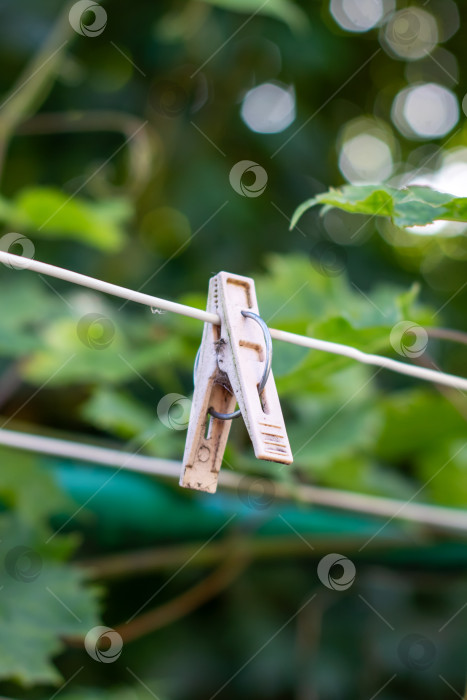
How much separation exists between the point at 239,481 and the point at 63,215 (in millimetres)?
391

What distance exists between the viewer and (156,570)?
109 centimetres

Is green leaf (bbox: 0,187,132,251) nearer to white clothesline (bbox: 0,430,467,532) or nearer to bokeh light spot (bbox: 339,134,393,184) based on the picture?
white clothesline (bbox: 0,430,467,532)

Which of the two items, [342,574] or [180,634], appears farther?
[180,634]

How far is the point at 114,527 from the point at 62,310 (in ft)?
1.16

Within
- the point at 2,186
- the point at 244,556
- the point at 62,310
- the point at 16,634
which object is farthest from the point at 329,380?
the point at 2,186

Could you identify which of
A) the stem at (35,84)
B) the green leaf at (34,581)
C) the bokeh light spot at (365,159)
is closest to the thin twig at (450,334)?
the green leaf at (34,581)

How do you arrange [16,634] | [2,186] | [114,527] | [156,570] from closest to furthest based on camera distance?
[16,634], [114,527], [156,570], [2,186]

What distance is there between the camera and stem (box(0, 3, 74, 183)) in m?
1.15

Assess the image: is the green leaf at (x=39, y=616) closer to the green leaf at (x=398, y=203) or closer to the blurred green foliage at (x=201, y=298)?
the blurred green foliage at (x=201, y=298)

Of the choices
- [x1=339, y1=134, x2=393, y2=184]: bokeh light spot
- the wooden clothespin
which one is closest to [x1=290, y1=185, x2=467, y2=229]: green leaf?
the wooden clothespin

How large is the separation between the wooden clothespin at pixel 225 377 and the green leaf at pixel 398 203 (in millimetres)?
76

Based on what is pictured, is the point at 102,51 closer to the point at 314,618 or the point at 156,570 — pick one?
the point at 156,570

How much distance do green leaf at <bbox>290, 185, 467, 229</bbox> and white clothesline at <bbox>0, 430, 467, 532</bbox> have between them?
1.17 feet

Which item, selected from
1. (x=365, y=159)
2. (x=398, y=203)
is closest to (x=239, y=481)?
(x=398, y=203)
